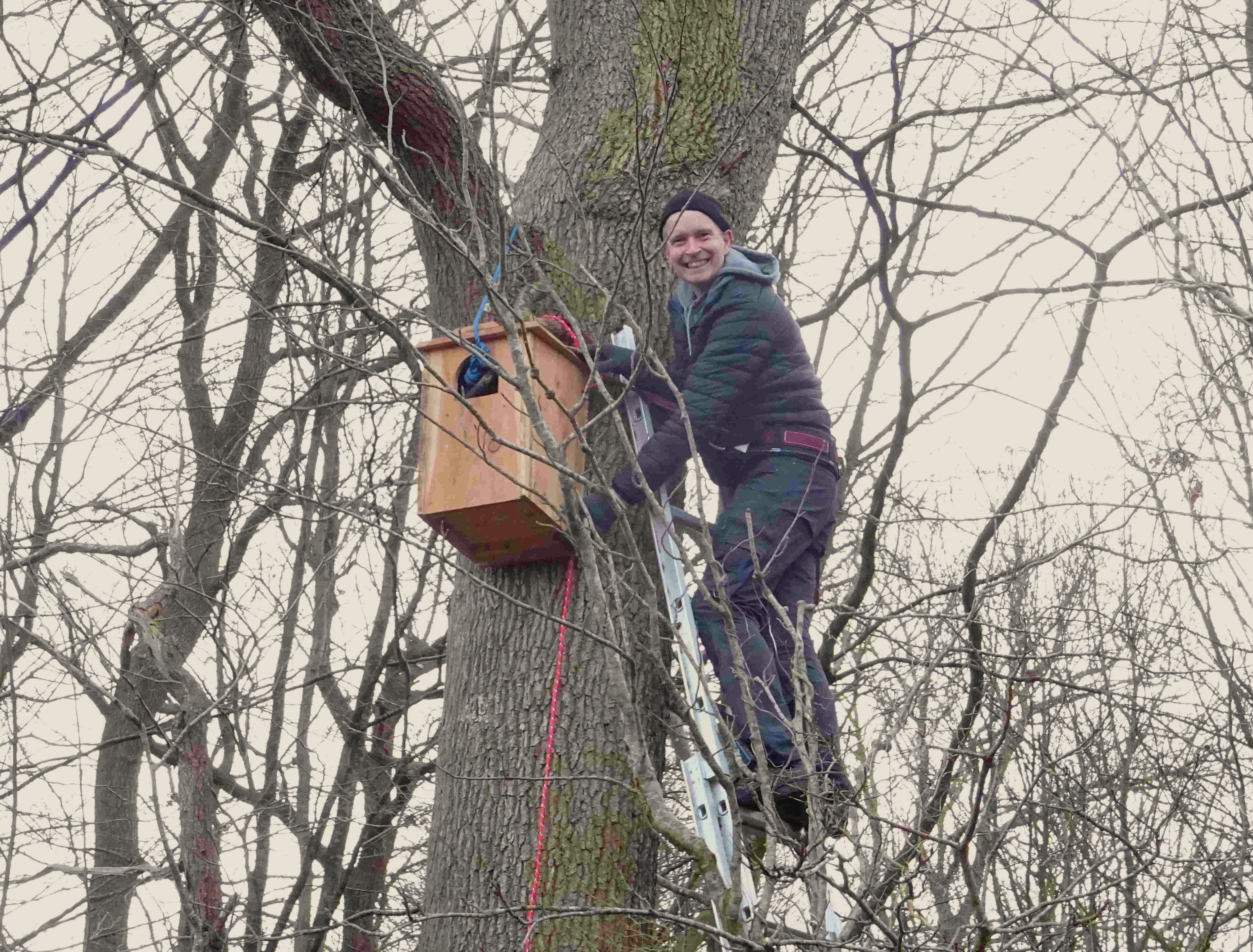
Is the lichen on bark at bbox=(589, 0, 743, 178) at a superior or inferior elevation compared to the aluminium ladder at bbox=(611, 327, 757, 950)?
superior

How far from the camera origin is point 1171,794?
587cm

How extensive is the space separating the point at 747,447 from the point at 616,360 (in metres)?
0.44

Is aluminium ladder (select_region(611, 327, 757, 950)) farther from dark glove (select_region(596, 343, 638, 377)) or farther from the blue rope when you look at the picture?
the blue rope

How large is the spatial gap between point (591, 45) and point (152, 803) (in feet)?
7.78

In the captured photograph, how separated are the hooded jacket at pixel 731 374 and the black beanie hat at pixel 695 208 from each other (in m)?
0.09

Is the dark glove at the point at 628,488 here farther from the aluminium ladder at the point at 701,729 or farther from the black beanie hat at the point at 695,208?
the black beanie hat at the point at 695,208

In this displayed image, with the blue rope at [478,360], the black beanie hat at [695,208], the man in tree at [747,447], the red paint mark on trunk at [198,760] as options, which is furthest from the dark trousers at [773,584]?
the red paint mark on trunk at [198,760]

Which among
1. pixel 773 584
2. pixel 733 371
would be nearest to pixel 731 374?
pixel 733 371

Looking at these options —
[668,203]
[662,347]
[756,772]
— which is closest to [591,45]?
[668,203]

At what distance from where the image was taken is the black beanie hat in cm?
350

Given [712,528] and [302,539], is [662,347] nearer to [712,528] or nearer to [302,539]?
[712,528]

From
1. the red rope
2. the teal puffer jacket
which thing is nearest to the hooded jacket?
the teal puffer jacket

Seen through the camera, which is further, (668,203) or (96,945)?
(96,945)

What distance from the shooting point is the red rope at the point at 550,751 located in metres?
2.99
